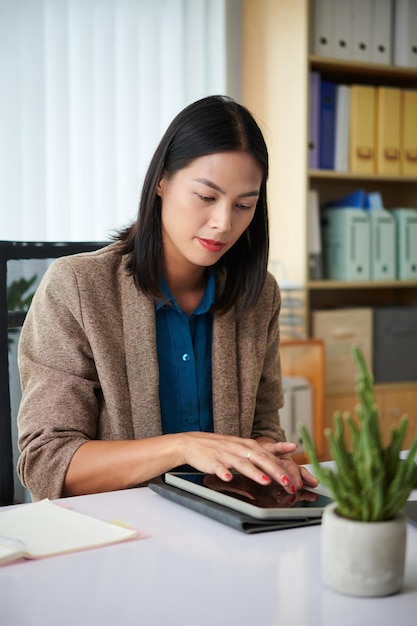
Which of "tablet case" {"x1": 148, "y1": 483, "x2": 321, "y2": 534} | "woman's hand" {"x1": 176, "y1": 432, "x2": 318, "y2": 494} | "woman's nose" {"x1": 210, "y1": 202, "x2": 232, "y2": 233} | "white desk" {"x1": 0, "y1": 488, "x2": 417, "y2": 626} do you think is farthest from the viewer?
"woman's nose" {"x1": 210, "y1": 202, "x2": 232, "y2": 233}

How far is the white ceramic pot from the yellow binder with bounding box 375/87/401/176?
2552 millimetres

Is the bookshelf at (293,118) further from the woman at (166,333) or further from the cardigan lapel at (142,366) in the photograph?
the cardigan lapel at (142,366)

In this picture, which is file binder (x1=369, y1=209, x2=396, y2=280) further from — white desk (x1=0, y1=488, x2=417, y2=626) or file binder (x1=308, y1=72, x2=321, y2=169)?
white desk (x1=0, y1=488, x2=417, y2=626)

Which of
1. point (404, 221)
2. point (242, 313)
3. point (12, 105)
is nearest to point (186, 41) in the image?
point (12, 105)

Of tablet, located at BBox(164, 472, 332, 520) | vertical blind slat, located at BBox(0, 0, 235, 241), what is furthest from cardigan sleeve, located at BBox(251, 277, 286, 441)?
vertical blind slat, located at BBox(0, 0, 235, 241)

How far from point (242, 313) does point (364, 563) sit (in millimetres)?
870

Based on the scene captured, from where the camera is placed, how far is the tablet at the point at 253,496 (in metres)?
0.96

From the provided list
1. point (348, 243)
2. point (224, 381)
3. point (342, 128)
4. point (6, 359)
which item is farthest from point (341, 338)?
point (6, 359)

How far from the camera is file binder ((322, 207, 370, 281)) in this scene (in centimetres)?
307

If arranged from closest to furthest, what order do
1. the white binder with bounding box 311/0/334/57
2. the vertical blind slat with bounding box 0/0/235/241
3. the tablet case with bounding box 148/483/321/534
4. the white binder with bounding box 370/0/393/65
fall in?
the tablet case with bounding box 148/483/321/534, the vertical blind slat with bounding box 0/0/235/241, the white binder with bounding box 311/0/334/57, the white binder with bounding box 370/0/393/65

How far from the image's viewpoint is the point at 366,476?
72 cm

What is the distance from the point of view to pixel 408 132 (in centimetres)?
315

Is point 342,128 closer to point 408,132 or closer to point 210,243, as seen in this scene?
point 408,132

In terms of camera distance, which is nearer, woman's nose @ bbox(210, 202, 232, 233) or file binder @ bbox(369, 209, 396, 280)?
woman's nose @ bbox(210, 202, 232, 233)
